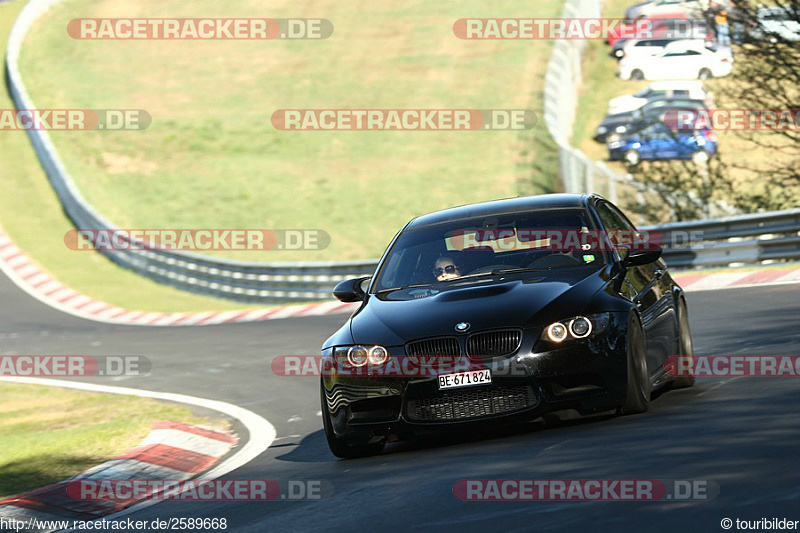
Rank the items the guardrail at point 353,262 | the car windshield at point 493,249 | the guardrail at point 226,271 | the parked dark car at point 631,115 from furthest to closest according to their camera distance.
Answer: the parked dark car at point 631,115 < the guardrail at point 226,271 < the guardrail at point 353,262 < the car windshield at point 493,249

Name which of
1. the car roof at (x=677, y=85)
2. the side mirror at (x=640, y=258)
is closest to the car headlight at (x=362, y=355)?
the side mirror at (x=640, y=258)

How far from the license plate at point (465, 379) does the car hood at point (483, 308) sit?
25 cm

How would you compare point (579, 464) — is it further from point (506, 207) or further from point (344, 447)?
point (506, 207)

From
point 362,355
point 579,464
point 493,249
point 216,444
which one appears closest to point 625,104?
point 216,444

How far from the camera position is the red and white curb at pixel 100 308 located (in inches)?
928

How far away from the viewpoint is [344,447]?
8.48 m

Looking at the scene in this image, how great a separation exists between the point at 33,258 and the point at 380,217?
882 cm

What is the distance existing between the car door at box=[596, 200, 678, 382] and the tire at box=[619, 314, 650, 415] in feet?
0.67

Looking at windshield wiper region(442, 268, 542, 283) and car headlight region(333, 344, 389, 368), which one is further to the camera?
windshield wiper region(442, 268, 542, 283)

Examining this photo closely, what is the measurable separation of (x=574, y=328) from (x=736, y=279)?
11134mm

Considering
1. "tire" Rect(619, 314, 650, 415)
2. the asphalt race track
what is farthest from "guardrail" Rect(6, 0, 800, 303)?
"tire" Rect(619, 314, 650, 415)

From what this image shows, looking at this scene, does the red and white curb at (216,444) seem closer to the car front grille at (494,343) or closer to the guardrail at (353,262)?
the car front grille at (494,343)

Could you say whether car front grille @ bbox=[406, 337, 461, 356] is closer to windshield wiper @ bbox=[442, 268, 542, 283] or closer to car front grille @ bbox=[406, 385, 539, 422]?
car front grille @ bbox=[406, 385, 539, 422]

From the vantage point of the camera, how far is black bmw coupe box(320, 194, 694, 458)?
786cm
